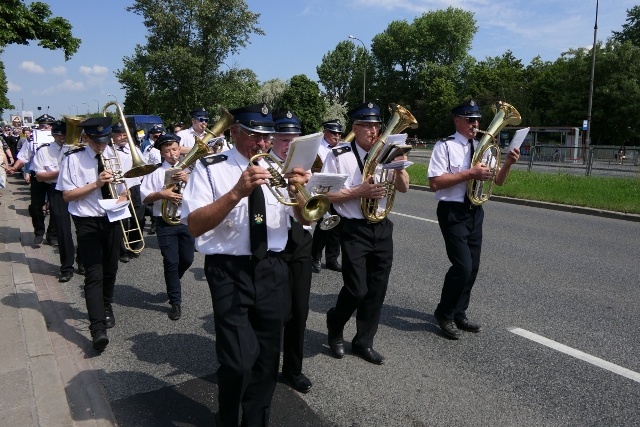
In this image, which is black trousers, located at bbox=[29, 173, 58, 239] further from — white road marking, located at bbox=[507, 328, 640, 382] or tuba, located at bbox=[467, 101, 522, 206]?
white road marking, located at bbox=[507, 328, 640, 382]

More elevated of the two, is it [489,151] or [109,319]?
[489,151]

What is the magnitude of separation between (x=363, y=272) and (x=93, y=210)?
2513mm

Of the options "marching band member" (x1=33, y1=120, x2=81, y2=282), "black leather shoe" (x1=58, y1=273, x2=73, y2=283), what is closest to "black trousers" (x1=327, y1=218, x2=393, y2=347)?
"marching band member" (x1=33, y1=120, x2=81, y2=282)

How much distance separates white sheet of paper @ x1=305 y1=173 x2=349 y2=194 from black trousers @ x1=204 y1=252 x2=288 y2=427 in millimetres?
538

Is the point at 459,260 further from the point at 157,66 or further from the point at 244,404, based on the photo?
the point at 157,66

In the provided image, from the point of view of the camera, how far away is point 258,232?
2.98 m

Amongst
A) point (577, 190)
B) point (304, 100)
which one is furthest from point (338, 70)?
point (577, 190)

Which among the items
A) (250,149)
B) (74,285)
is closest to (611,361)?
(250,149)

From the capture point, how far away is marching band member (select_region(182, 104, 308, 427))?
2883 mm

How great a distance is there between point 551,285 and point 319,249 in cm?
293

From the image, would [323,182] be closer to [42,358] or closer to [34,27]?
[42,358]

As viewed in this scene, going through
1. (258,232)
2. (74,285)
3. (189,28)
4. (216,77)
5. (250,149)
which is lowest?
(74,285)

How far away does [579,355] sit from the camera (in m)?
4.41

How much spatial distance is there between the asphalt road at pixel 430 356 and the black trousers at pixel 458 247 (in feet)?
1.23
